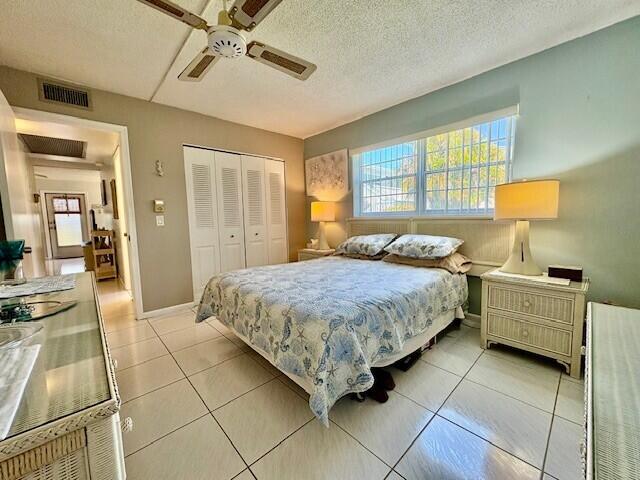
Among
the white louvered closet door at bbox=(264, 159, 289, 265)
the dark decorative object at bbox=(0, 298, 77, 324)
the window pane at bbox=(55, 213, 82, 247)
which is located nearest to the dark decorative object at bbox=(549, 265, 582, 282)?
the dark decorative object at bbox=(0, 298, 77, 324)

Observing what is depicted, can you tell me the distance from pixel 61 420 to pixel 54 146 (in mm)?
5832

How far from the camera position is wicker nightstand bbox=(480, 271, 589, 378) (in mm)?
1791

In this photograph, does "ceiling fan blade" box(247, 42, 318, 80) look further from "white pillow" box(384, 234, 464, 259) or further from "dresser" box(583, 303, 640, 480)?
"dresser" box(583, 303, 640, 480)

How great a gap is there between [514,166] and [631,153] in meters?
0.68

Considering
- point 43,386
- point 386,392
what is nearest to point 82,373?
point 43,386

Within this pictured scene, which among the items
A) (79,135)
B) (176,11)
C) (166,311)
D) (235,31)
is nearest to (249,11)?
(235,31)

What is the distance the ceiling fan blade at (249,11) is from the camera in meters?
1.22

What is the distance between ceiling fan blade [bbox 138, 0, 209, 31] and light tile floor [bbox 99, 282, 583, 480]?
2.14 m

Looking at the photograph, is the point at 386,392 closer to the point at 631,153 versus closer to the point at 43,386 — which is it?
the point at 43,386

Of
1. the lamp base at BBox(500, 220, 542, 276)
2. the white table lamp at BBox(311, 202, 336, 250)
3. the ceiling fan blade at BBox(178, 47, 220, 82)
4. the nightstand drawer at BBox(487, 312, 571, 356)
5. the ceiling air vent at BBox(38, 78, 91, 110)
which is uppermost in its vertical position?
the ceiling air vent at BBox(38, 78, 91, 110)

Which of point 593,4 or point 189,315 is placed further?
point 189,315

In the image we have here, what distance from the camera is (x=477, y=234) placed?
2.58 m

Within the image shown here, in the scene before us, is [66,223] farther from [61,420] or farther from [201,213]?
[61,420]

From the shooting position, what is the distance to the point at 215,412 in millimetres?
1579
